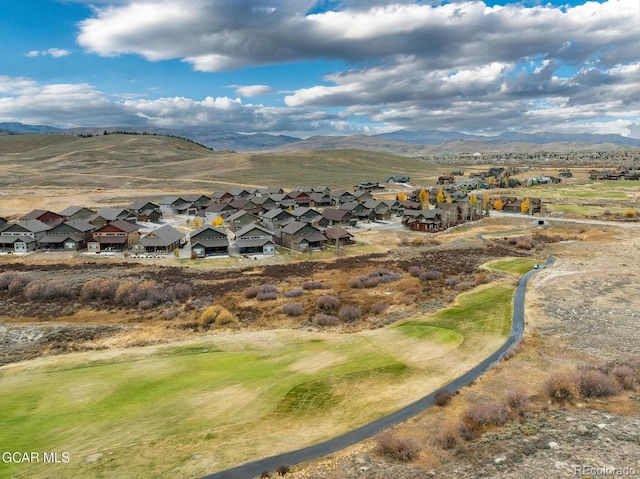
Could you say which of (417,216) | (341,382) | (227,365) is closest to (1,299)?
(227,365)

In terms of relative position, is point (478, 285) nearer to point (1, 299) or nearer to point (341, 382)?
point (341, 382)

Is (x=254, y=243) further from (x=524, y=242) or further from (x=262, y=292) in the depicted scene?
(x=524, y=242)

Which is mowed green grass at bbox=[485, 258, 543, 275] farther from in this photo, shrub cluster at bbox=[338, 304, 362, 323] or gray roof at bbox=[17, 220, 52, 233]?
gray roof at bbox=[17, 220, 52, 233]

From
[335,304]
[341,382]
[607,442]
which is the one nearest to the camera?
[607,442]

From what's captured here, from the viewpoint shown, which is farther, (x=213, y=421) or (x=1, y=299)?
(x=1, y=299)

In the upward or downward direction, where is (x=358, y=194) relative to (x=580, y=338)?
upward

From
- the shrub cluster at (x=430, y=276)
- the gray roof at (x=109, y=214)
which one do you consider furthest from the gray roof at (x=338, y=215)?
the gray roof at (x=109, y=214)
